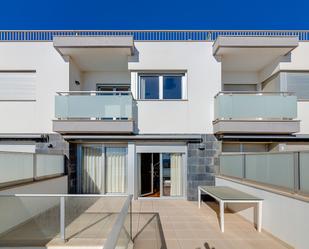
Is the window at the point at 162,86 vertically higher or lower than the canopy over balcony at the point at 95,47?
lower

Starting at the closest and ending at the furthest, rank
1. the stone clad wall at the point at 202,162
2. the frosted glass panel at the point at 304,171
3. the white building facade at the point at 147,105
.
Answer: the frosted glass panel at the point at 304,171 < the white building facade at the point at 147,105 < the stone clad wall at the point at 202,162

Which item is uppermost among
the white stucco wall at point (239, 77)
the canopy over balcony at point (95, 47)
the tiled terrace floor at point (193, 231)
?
the canopy over balcony at point (95, 47)

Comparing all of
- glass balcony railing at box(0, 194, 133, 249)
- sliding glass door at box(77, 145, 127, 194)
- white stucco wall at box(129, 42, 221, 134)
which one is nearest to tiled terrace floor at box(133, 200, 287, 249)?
glass balcony railing at box(0, 194, 133, 249)

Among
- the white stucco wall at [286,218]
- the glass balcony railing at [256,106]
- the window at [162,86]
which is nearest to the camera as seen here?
the white stucco wall at [286,218]

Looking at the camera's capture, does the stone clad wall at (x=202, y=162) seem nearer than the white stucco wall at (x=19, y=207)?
No

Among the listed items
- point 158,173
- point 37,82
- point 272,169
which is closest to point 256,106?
point 272,169

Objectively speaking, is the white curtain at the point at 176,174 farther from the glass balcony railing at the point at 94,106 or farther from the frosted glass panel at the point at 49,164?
the frosted glass panel at the point at 49,164

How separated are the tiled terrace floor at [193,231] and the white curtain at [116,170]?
1798 mm

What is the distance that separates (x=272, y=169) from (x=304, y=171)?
120cm

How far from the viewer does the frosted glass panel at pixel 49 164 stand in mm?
7668

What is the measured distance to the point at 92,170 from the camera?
33.3ft

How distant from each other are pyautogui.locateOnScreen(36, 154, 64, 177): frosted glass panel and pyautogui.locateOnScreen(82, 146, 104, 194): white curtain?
108 centimetres

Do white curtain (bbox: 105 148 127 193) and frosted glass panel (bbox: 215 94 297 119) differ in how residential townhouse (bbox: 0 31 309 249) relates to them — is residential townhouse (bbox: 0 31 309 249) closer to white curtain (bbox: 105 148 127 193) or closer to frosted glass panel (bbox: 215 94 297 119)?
white curtain (bbox: 105 148 127 193)

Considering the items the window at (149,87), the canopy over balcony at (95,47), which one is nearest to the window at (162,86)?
the window at (149,87)
